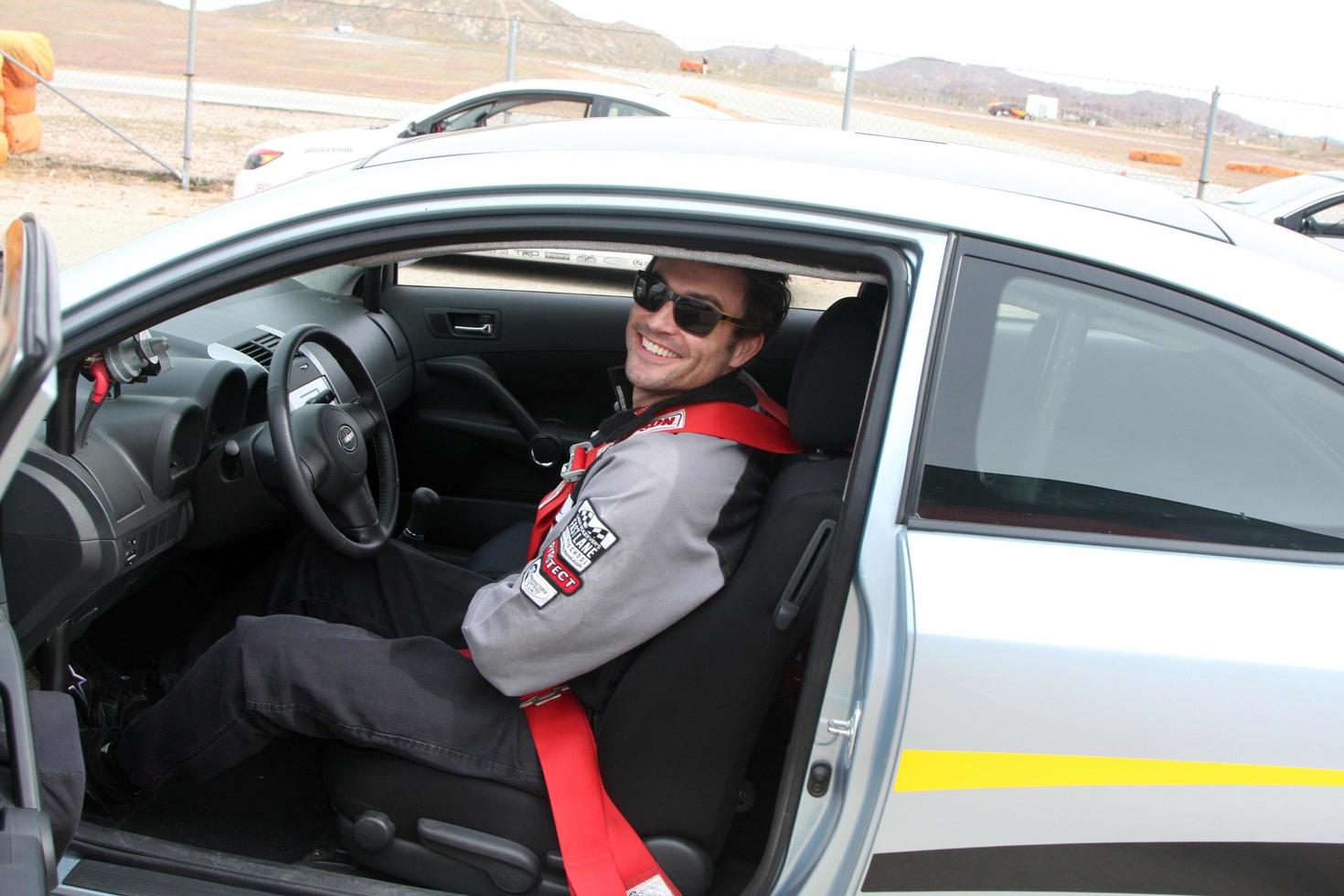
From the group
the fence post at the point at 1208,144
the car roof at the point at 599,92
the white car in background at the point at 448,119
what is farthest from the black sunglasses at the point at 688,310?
the fence post at the point at 1208,144

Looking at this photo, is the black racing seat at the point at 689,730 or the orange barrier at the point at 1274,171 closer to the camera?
the black racing seat at the point at 689,730

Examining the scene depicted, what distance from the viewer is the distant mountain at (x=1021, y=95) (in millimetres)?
11359

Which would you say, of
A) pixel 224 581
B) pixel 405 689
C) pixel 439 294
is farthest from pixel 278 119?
pixel 405 689

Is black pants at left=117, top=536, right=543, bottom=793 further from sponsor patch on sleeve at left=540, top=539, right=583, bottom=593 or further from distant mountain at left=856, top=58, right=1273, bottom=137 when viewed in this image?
distant mountain at left=856, top=58, right=1273, bottom=137

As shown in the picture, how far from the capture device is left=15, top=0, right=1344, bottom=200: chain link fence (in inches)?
449

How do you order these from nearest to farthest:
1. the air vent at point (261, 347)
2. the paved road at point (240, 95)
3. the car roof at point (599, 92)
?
the air vent at point (261, 347) → the car roof at point (599, 92) → the paved road at point (240, 95)

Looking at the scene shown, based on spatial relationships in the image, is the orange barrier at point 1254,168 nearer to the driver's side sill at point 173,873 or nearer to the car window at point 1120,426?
the car window at point 1120,426

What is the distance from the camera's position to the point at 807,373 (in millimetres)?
1791

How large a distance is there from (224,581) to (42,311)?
187cm

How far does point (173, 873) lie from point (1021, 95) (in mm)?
22239

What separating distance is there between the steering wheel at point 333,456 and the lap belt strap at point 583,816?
715 mm

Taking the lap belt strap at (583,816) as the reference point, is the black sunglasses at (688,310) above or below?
above

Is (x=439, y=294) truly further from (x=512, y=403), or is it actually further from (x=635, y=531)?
(x=635, y=531)

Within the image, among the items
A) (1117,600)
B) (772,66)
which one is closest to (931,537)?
(1117,600)
